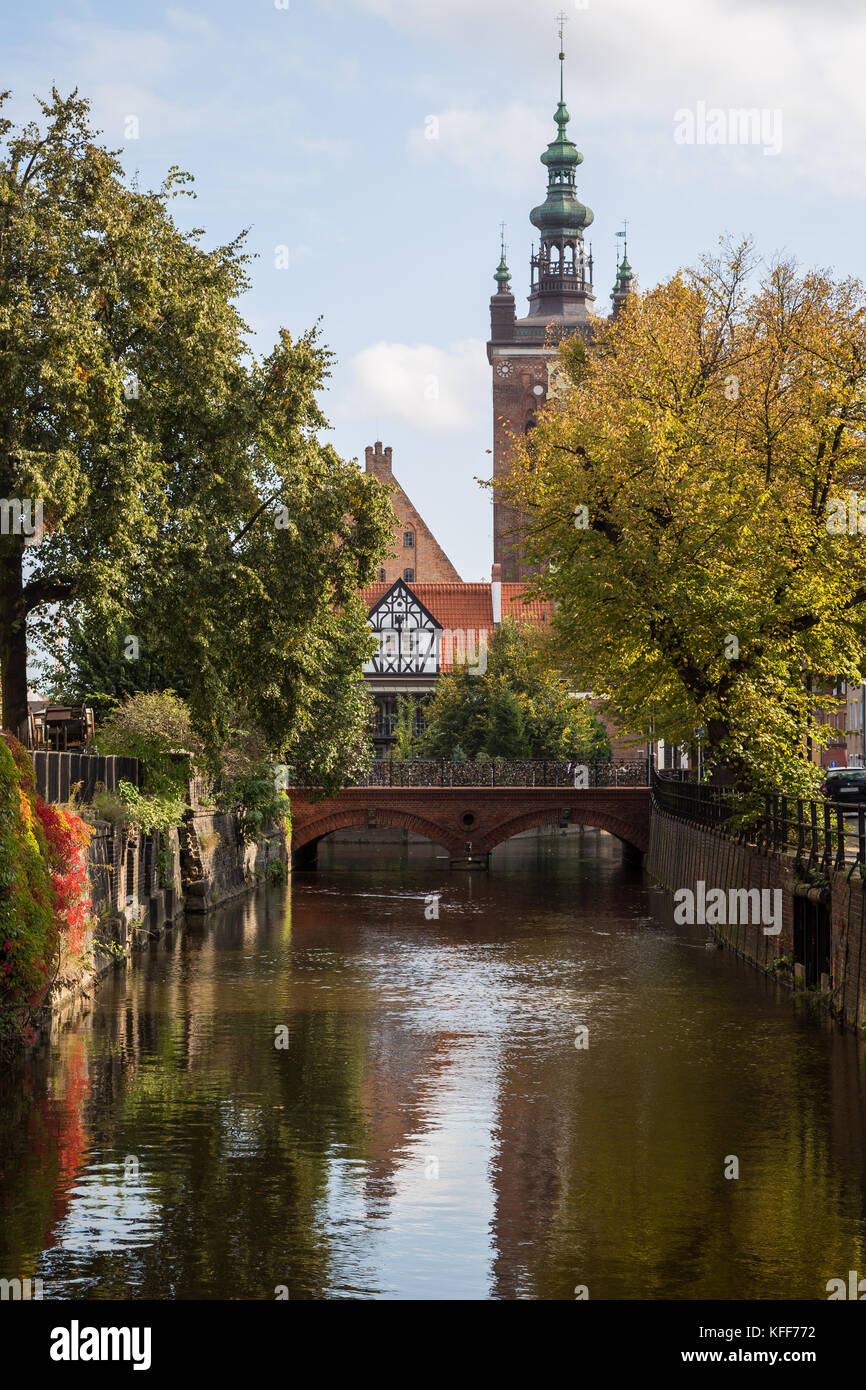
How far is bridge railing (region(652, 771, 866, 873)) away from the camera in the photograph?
2447 centimetres

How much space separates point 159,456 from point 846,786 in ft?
94.7

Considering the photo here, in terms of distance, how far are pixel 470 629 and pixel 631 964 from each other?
5672 cm

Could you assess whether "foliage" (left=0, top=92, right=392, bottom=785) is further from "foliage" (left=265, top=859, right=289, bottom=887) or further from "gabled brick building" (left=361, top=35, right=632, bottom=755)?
"gabled brick building" (left=361, top=35, right=632, bottom=755)

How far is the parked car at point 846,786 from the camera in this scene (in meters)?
47.8

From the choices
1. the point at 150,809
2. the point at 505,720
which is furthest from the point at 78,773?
the point at 505,720

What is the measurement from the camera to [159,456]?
32.0 metres

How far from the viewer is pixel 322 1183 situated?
642 inches

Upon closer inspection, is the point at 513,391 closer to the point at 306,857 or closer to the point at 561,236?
the point at 561,236

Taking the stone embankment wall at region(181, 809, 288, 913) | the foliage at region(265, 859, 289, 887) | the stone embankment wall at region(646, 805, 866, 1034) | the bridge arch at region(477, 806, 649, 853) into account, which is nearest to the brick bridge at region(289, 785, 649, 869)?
the bridge arch at region(477, 806, 649, 853)

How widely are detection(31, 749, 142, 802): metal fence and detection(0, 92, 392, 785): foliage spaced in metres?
2.01

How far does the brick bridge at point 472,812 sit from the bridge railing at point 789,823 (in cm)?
1447

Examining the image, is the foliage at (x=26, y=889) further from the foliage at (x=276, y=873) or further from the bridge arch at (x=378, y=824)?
the bridge arch at (x=378, y=824)
